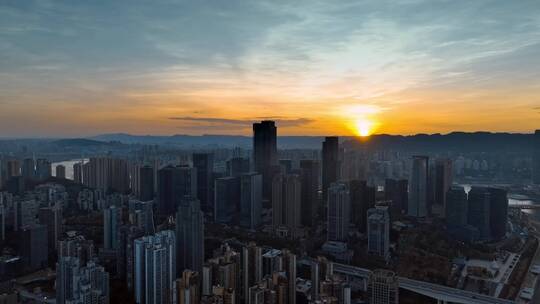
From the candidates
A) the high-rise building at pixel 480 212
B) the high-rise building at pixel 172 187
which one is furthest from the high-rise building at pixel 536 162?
the high-rise building at pixel 172 187

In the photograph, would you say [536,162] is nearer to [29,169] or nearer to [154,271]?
[154,271]

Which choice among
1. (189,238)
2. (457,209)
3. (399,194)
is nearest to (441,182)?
(399,194)

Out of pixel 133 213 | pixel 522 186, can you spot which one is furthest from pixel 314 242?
pixel 522 186

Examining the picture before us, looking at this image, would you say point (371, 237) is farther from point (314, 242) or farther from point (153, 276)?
point (153, 276)

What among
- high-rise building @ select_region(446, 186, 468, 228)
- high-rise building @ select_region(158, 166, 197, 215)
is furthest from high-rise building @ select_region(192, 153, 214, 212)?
high-rise building @ select_region(446, 186, 468, 228)

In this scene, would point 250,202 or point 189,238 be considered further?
point 250,202

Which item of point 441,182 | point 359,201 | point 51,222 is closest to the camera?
point 51,222

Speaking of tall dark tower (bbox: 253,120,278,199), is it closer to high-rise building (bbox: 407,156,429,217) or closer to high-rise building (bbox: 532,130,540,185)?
high-rise building (bbox: 407,156,429,217)
